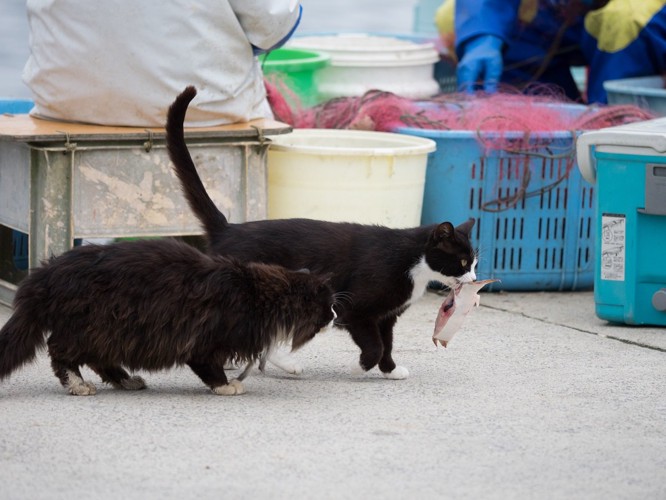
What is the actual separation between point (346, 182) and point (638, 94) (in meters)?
2.04

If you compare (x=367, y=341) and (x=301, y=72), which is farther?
(x=301, y=72)

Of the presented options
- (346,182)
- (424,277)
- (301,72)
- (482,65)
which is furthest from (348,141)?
(424,277)

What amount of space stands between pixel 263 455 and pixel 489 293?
2.68m

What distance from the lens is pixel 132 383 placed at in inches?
137

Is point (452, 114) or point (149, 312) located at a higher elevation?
point (452, 114)

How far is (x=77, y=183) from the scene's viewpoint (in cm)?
438

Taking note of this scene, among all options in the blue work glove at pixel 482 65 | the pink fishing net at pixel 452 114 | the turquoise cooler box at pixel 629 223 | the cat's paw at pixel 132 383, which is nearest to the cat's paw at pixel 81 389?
the cat's paw at pixel 132 383

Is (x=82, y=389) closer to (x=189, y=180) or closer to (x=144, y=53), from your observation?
(x=189, y=180)

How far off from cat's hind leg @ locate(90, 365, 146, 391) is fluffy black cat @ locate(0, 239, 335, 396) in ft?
0.07

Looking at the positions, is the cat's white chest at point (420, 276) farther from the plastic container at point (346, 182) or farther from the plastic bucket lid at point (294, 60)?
the plastic bucket lid at point (294, 60)

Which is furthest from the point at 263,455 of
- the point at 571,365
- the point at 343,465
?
the point at 571,365

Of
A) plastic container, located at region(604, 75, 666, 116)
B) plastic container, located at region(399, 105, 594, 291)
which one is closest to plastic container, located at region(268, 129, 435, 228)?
plastic container, located at region(399, 105, 594, 291)

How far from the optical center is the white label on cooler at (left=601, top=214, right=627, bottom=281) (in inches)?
178

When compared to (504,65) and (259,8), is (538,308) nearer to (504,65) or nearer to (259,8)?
(259,8)
